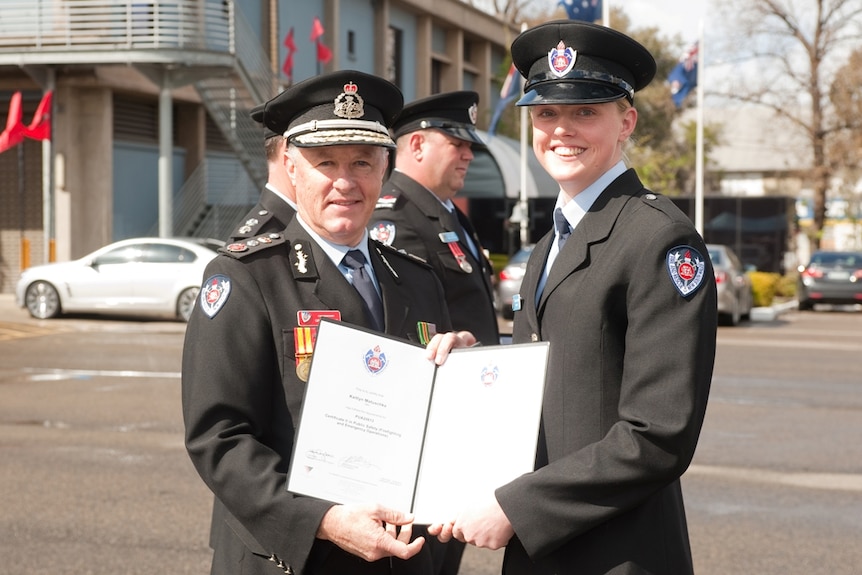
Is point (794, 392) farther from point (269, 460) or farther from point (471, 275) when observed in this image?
point (269, 460)

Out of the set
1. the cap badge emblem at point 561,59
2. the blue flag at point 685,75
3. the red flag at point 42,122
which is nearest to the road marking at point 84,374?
the cap badge emblem at point 561,59

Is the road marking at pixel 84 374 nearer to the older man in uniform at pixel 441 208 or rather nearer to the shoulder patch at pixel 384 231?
the older man in uniform at pixel 441 208

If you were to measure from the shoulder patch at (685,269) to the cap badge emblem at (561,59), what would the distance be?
1.70 ft

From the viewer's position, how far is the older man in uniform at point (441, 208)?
5.14 meters

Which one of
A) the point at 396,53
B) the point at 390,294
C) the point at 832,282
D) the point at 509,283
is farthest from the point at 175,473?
the point at 396,53

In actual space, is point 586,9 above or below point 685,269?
above

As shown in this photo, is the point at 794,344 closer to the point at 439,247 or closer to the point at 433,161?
the point at 433,161

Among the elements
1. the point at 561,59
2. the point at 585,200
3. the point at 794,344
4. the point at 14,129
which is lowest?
the point at 794,344

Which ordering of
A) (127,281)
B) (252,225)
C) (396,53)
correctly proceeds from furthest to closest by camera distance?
(396,53) → (127,281) → (252,225)

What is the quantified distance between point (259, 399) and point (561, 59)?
3.56ft

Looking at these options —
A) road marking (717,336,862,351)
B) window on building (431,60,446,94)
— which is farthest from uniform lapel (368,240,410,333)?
window on building (431,60,446,94)

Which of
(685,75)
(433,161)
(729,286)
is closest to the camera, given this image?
(433,161)

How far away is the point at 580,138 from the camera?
281cm

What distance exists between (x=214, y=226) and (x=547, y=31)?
86.0 feet
